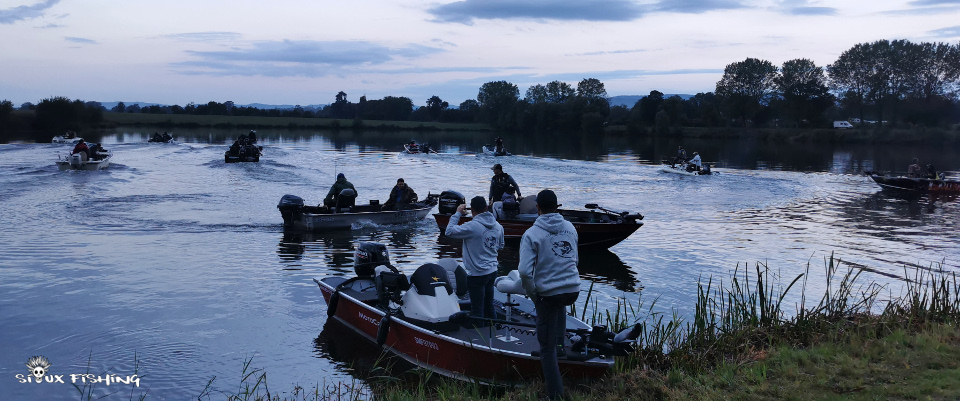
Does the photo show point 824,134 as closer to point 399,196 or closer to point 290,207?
point 399,196

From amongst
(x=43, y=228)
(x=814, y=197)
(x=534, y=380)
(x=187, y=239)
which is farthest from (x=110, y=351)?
(x=814, y=197)

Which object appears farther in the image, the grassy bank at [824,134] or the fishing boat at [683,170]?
the grassy bank at [824,134]

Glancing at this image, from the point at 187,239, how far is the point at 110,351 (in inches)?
416

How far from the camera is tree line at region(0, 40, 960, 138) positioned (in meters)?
96.9

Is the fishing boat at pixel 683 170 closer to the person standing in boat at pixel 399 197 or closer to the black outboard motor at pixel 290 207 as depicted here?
the person standing in boat at pixel 399 197

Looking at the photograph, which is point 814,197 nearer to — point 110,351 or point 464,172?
point 464,172

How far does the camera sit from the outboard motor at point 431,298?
10.1 metres

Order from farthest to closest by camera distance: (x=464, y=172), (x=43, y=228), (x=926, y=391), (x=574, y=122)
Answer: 1. (x=574, y=122)
2. (x=464, y=172)
3. (x=43, y=228)
4. (x=926, y=391)

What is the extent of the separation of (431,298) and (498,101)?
138 m

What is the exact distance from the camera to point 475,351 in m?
9.09

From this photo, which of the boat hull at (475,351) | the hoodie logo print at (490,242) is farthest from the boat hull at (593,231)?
the hoodie logo print at (490,242)

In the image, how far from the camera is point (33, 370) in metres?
10.5

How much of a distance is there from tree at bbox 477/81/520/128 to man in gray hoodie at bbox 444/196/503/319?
122088 millimetres

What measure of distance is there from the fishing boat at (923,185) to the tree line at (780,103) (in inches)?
2576
